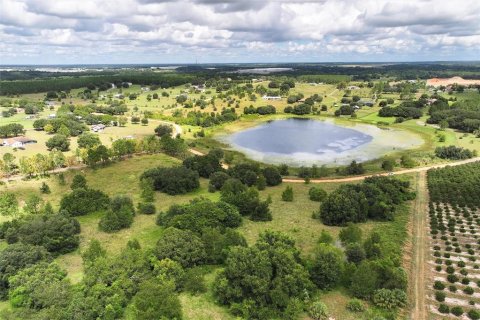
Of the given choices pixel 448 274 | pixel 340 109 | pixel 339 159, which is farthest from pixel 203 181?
pixel 340 109

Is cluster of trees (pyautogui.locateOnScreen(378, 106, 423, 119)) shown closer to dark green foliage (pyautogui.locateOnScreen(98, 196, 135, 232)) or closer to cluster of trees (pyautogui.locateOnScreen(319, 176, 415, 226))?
cluster of trees (pyautogui.locateOnScreen(319, 176, 415, 226))

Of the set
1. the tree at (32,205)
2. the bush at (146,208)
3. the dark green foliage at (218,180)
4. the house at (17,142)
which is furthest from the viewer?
the house at (17,142)

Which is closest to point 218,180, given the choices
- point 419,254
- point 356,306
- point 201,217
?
point 201,217

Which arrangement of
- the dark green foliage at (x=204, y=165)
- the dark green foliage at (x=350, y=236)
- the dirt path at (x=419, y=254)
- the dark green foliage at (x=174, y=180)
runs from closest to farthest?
the dirt path at (x=419, y=254), the dark green foliage at (x=350, y=236), the dark green foliage at (x=174, y=180), the dark green foliage at (x=204, y=165)

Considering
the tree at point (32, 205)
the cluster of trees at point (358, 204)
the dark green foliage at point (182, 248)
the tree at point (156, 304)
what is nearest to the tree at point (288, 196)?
the cluster of trees at point (358, 204)

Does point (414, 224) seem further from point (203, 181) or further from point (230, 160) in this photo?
point (230, 160)

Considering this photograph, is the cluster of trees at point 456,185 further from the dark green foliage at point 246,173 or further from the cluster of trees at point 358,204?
the dark green foliage at point 246,173

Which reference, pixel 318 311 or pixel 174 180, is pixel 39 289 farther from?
pixel 174 180
